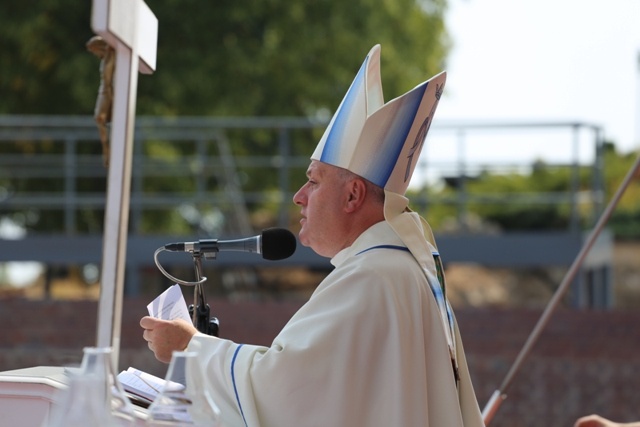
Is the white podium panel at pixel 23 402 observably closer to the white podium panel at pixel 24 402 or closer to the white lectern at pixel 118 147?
the white podium panel at pixel 24 402

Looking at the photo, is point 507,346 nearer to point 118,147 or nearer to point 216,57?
point 118,147

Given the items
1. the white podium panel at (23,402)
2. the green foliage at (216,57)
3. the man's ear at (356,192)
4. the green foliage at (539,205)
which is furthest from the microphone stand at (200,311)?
the green foliage at (539,205)

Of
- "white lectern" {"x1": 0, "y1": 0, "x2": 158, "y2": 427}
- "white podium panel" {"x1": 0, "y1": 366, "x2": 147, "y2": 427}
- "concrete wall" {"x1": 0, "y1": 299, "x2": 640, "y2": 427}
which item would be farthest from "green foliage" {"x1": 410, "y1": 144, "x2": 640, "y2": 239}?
"white lectern" {"x1": 0, "y1": 0, "x2": 158, "y2": 427}

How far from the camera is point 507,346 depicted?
987 centimetres

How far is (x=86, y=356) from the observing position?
6.89ft

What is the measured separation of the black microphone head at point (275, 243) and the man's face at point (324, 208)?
0.16ft

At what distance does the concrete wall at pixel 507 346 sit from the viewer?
9.50 metres

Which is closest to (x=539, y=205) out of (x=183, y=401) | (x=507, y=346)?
(x=507, y=346)

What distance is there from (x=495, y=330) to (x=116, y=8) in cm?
779

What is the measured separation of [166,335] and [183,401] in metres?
0.90

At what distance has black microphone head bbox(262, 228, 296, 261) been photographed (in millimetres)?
3359

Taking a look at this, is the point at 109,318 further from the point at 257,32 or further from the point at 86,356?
the point at 257,32

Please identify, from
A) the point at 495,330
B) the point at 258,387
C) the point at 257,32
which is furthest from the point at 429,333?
the point at 257,32

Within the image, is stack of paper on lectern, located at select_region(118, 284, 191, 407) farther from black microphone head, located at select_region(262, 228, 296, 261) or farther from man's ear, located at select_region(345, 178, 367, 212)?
man's ear, located at select_region(345, 178, 367, 212)
